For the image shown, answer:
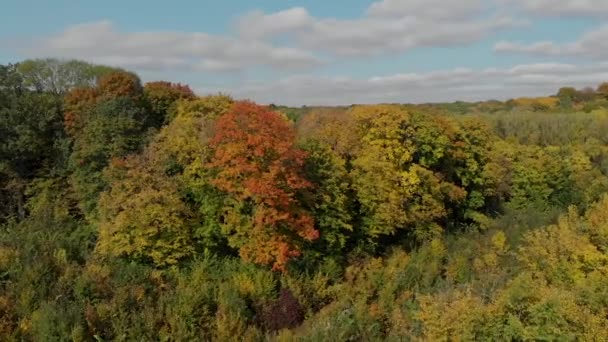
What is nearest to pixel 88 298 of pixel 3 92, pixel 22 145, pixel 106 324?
pixel 106 324

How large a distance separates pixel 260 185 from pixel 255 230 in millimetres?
2476

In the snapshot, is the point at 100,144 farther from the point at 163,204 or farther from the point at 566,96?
the point at 566,96

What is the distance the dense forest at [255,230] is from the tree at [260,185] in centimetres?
10

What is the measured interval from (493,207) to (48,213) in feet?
115

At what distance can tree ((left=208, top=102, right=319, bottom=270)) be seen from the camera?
29.7 meters

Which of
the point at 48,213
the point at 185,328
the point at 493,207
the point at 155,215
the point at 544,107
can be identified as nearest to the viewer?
the point at 185,328

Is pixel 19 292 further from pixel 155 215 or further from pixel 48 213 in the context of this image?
pixel 48 213

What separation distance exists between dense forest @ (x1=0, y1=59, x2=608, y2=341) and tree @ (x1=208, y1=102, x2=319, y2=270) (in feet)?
0.34

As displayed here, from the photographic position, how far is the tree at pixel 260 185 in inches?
1168

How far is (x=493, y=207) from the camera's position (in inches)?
1941

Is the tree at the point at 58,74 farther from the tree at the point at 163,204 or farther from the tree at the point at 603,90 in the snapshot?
the tree at the point at 603,90

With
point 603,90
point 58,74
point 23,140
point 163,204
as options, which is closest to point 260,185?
point 163,204

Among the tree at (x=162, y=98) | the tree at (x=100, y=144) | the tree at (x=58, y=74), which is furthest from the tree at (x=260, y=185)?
the tree at (x=58, y=74)

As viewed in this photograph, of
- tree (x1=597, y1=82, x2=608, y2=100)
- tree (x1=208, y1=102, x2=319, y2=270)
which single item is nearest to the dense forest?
tree (x1=208, y1=102, x2=319, y2=270)
